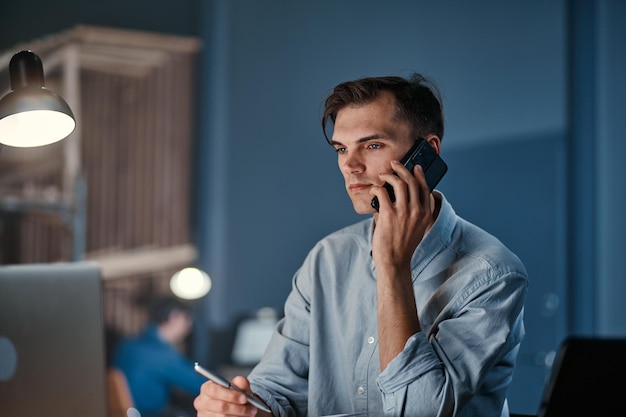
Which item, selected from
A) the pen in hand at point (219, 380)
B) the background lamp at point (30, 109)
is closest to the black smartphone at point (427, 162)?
the pen in hand at point (219, 380)

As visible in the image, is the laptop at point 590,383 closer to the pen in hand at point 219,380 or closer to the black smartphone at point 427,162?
the pen in hand at point 219,380

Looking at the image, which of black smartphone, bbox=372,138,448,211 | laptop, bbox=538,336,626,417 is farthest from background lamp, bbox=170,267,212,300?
laptop, bbox=538,336,626,417

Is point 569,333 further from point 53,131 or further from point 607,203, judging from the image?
point 53,131

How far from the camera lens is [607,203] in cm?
362

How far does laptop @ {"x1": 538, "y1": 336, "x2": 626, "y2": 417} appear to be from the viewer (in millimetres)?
767

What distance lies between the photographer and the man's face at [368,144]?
1475 millimetres

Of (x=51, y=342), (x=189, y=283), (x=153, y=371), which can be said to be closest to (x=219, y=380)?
(x=51, y=342)

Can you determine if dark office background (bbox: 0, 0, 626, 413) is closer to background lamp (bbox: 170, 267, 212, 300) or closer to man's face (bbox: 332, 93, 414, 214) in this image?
background lamp (bbox: 170, 267, 212, 300)

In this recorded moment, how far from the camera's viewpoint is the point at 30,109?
1.35m

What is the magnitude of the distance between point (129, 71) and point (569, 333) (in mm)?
2835

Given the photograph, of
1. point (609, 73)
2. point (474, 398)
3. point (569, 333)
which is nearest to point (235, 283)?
point (569, 333)

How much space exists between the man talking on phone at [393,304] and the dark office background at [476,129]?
2.07 m

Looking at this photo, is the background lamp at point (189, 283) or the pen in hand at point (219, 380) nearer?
the pen in hand at point (219, 380)

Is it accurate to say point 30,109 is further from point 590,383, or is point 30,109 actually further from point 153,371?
point 153,371
